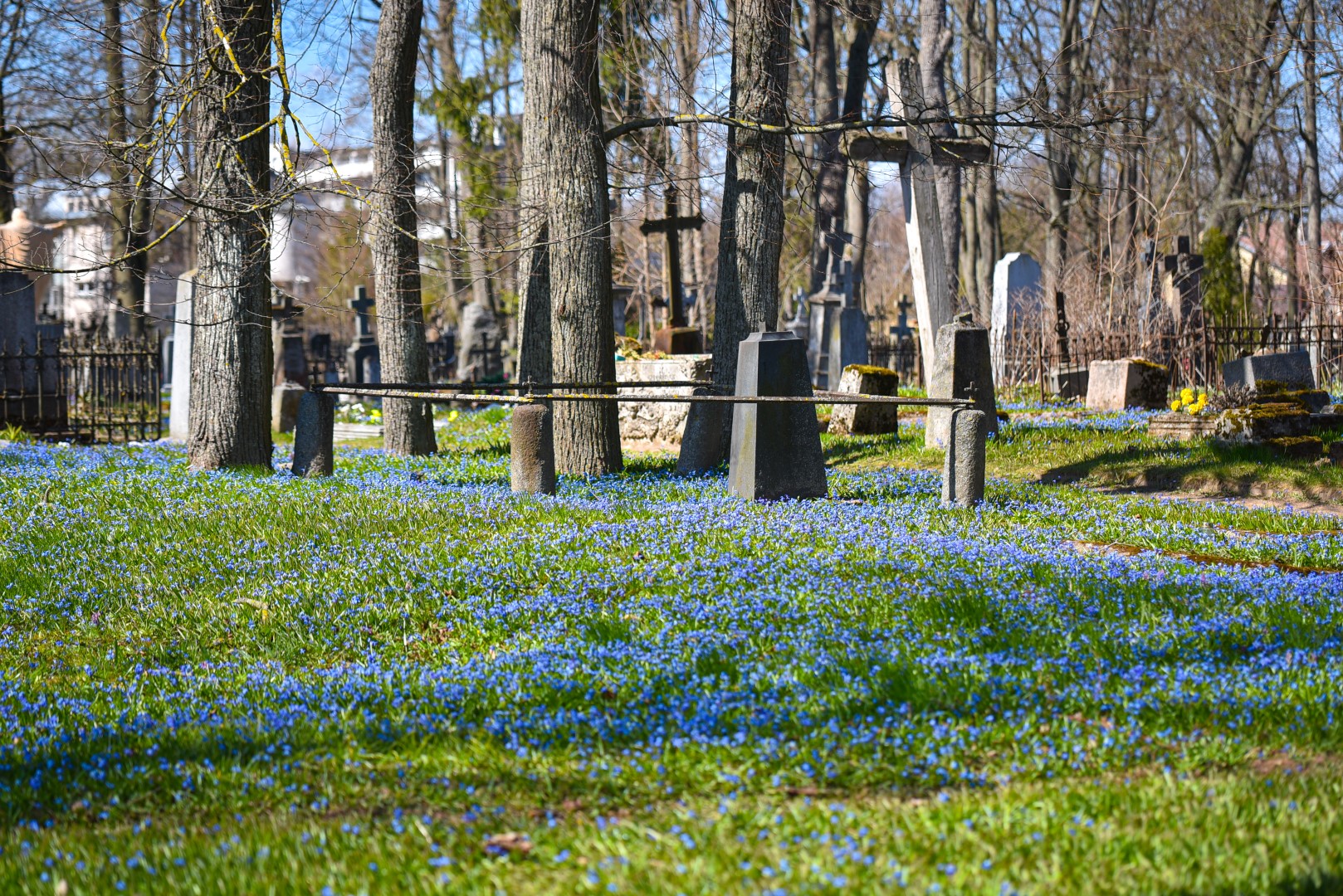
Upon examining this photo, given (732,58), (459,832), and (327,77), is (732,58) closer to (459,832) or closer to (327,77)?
(327,77)

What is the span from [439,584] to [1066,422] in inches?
376

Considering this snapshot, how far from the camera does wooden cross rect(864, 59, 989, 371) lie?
12.9m

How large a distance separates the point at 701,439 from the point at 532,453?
2.41 m

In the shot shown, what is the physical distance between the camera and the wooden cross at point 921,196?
12898mm

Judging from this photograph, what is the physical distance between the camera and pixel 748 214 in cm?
1158

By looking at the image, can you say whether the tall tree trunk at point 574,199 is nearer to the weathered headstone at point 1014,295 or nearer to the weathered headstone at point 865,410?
the weathered headstone at point 865,410

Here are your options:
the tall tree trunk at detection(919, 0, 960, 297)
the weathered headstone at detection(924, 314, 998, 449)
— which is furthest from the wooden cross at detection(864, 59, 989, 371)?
the tall tree trunk at detection(919, 0, 960, 297)

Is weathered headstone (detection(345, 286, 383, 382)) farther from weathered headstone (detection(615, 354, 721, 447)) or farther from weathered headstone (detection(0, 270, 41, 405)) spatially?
weathered headstone (detection(615, 354, 721, 447))

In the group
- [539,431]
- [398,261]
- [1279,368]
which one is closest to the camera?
[539,431]

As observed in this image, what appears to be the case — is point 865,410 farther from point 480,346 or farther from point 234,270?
point 480,346

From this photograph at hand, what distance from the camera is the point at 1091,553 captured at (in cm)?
679

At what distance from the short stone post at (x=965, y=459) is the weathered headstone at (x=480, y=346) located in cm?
2059

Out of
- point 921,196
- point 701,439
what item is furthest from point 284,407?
point 921,196

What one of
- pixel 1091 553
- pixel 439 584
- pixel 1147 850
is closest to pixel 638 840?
pixel 1147 850
